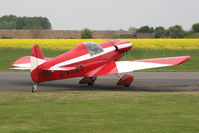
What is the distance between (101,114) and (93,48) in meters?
7.94

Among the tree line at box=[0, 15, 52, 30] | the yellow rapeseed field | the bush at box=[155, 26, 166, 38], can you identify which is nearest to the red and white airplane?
the yellow rapeseed field

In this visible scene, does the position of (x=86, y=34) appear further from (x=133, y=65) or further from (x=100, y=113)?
(x=100, y=113)

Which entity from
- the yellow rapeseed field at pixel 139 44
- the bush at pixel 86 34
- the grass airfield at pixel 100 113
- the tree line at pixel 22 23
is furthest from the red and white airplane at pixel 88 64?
the tree line at pixel 22 23

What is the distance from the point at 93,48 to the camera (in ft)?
54.8

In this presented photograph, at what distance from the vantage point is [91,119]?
27.3 ft

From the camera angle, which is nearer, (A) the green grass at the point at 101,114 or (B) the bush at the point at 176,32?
(A) the green grass at the point at 101,114

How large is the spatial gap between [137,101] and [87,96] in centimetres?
195

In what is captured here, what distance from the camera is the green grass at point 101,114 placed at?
738 centimetres

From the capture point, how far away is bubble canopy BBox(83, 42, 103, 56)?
54.3ft

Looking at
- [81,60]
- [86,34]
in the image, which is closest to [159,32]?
[86,34]

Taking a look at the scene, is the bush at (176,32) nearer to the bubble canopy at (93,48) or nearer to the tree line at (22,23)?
the bubble canopy at (93,48)

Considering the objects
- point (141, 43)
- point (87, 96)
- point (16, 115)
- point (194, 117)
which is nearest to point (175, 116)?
point (194, 117)

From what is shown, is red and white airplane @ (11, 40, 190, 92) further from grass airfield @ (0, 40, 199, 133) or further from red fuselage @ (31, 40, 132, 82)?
grass airfield @ (0, 40, 199, 133)

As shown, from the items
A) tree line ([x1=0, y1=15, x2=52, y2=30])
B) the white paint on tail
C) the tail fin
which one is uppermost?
tree line ([x1=0, y1=15, x2=52, y2=30])
